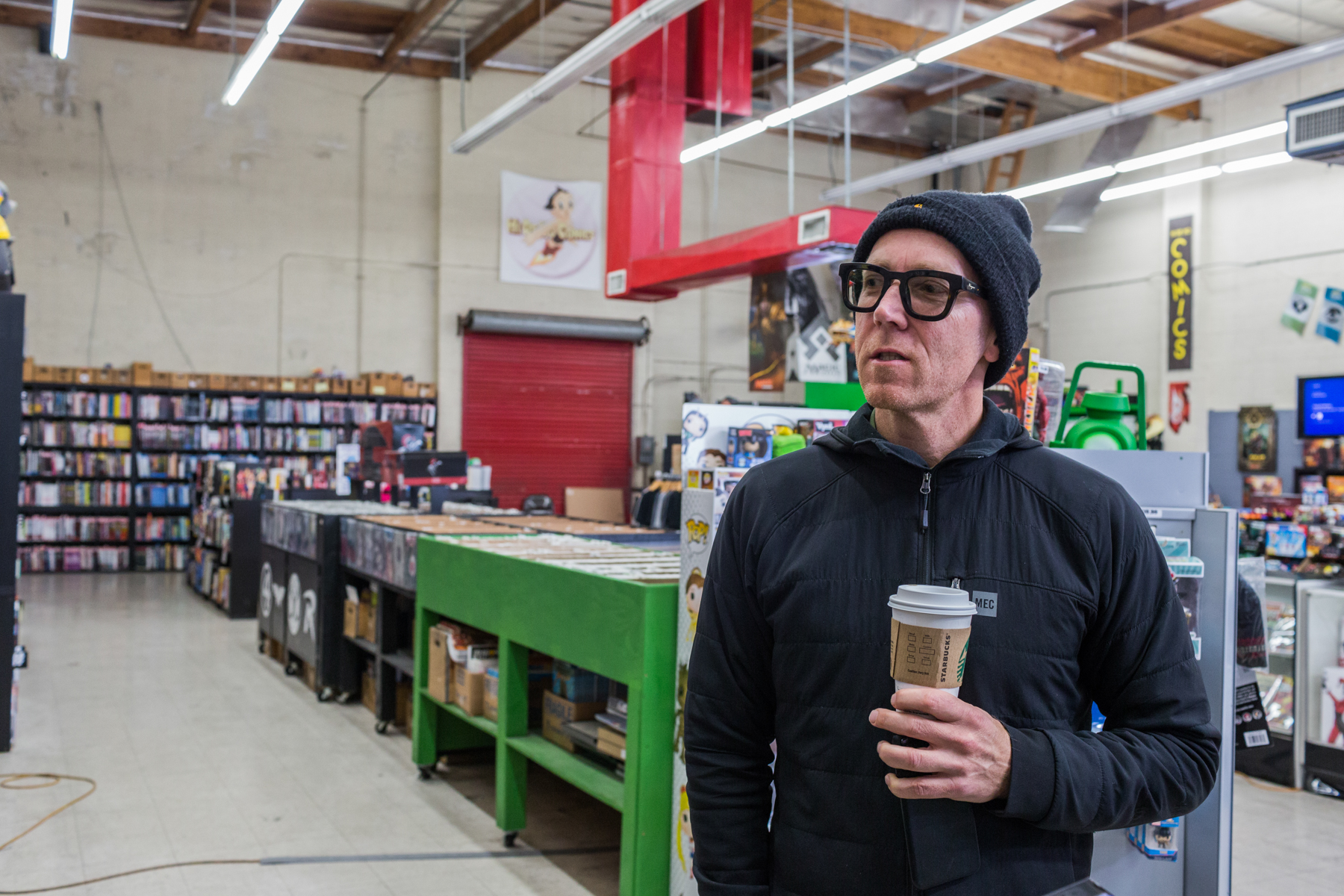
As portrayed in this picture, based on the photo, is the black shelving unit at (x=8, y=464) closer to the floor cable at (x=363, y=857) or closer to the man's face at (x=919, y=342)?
the floor cable at (x=363, y=857)

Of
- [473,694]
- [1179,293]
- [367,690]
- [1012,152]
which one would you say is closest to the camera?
[473,694]

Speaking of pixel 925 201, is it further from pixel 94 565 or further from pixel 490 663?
pixel 94 565

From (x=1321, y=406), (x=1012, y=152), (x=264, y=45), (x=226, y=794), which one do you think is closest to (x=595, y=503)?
(x=1012, y=152)

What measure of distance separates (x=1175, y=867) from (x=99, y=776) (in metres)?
3.99

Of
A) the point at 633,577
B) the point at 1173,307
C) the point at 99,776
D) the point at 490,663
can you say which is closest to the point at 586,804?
the point at 490,663

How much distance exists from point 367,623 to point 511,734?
1981 millimetres

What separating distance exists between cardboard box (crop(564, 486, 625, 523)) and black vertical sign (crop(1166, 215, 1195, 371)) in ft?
23.0

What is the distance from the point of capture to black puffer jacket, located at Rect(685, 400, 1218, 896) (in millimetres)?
1104

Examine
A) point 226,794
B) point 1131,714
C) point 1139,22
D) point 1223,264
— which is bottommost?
point 226,794

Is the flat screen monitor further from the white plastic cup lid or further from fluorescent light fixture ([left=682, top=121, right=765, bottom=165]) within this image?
the white plastic cup lid

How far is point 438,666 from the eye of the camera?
4.14 metres

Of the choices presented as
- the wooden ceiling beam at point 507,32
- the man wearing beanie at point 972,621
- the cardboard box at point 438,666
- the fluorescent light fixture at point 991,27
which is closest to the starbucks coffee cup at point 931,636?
the man wearing beanie at point 972,621

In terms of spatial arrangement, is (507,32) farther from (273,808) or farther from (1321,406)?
(273,808)

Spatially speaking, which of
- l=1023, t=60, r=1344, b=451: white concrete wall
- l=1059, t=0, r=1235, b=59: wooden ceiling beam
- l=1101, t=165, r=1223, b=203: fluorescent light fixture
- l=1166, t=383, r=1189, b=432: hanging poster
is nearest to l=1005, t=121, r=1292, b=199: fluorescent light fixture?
l=1101, t=165, r=1223, b=203: fluorescent light fixture
